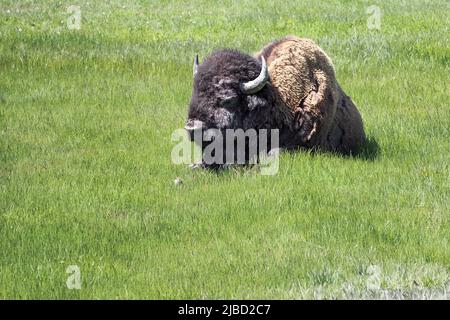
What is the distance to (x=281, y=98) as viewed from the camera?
957cm

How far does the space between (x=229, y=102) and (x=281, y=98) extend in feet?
2.12

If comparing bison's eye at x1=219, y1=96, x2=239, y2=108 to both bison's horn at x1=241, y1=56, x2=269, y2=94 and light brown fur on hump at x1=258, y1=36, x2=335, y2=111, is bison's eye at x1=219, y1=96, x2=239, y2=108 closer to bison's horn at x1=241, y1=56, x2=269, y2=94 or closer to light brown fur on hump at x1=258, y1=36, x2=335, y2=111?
bison's horn at x1=241, y1=56, x2=269, y2=94

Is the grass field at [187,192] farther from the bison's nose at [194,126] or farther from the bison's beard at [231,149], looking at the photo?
the bison's nose at [194,126]

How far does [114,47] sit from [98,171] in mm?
6777

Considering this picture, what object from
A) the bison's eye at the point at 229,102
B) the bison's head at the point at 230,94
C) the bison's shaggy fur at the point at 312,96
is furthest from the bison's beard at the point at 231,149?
the bison's shaggy fur at the point at 312,96

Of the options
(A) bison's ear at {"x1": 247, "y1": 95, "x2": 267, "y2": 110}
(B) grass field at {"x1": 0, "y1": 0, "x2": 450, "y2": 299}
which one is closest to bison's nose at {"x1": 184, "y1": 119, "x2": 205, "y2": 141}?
(B) grass field at {"x1": 0, "y1": 0, "x2": 450, "y2": 299}

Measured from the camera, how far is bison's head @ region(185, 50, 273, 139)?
361 inches

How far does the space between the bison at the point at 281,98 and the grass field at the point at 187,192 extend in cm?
31

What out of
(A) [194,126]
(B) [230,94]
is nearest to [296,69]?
(B) [230,94]


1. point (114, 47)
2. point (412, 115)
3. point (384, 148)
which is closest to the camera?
point (384, 148)

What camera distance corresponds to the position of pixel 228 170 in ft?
30.6
